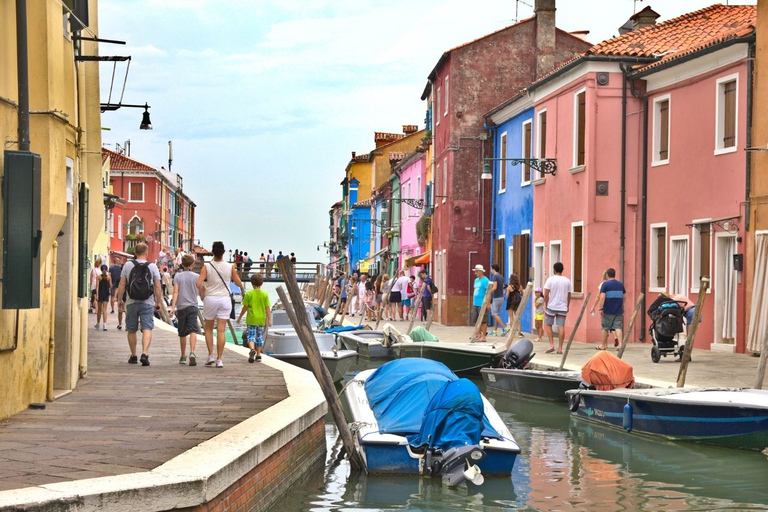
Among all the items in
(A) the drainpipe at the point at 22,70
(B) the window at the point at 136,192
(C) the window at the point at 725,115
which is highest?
(B) the window at the point at 136,192

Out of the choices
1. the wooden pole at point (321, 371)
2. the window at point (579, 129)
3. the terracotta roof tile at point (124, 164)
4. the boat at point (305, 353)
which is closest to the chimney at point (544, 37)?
the window at point (579, 129)

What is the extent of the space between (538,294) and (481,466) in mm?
17251

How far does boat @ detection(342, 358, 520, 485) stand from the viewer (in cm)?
1025

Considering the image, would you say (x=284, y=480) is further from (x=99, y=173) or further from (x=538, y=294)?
(x=538, y=294)

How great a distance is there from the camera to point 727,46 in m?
20.8

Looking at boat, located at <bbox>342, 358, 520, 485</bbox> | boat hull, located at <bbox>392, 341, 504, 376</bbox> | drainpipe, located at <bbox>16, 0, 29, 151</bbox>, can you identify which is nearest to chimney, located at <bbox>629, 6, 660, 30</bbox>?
boat hull, located at <bbox>392, 341, 504, 376</bbox>

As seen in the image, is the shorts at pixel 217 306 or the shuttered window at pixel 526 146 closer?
the shorts at pixel 217 306

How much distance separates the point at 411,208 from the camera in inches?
1954

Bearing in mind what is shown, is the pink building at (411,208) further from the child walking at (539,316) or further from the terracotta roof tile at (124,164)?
the terracotta roof tile at (124,164)

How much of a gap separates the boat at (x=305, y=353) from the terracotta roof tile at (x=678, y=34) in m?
9.14

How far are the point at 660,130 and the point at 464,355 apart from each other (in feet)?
24.2

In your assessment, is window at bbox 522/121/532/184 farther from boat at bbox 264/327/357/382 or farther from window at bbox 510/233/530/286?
boat at bbox 264/327/357/382

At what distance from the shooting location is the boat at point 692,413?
12.3 m

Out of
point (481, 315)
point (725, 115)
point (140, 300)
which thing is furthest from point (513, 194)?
point (140, 300)
